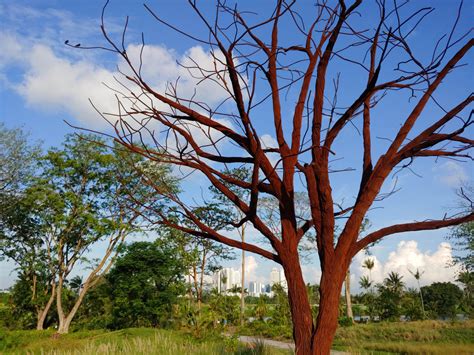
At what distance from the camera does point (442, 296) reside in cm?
3934

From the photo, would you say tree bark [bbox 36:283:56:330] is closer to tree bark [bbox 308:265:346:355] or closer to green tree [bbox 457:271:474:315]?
tree bark [bbox 308:265:346:355]

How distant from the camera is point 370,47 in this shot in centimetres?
272

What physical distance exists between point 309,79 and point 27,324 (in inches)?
862

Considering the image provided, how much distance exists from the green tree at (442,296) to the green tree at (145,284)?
24673mm

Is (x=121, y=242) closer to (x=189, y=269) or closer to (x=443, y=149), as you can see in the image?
(x=189, y=269)

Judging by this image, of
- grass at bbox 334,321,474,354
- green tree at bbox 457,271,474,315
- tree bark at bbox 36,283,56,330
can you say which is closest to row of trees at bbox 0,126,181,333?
tree bark at bbox 36,283,56,330

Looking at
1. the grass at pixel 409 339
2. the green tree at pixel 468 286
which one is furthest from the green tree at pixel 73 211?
the green tree at pixel 468 286

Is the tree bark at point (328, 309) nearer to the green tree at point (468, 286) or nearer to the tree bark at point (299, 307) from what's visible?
the tree bark at point (299, 307)

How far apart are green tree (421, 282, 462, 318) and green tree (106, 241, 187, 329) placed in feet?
80.9

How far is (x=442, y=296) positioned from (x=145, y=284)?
3121cm

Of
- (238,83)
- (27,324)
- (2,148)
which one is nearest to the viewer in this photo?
(238,83)

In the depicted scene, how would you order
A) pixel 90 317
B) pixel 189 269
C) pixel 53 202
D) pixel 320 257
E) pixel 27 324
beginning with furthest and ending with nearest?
pixel 90 317 → pixel 189 269 → pixel 27 324 → pixel 53 202 → pixel 320 257

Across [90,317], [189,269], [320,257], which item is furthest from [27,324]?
[320,257]

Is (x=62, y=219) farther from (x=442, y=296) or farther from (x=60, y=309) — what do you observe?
(x=442, y=296)
